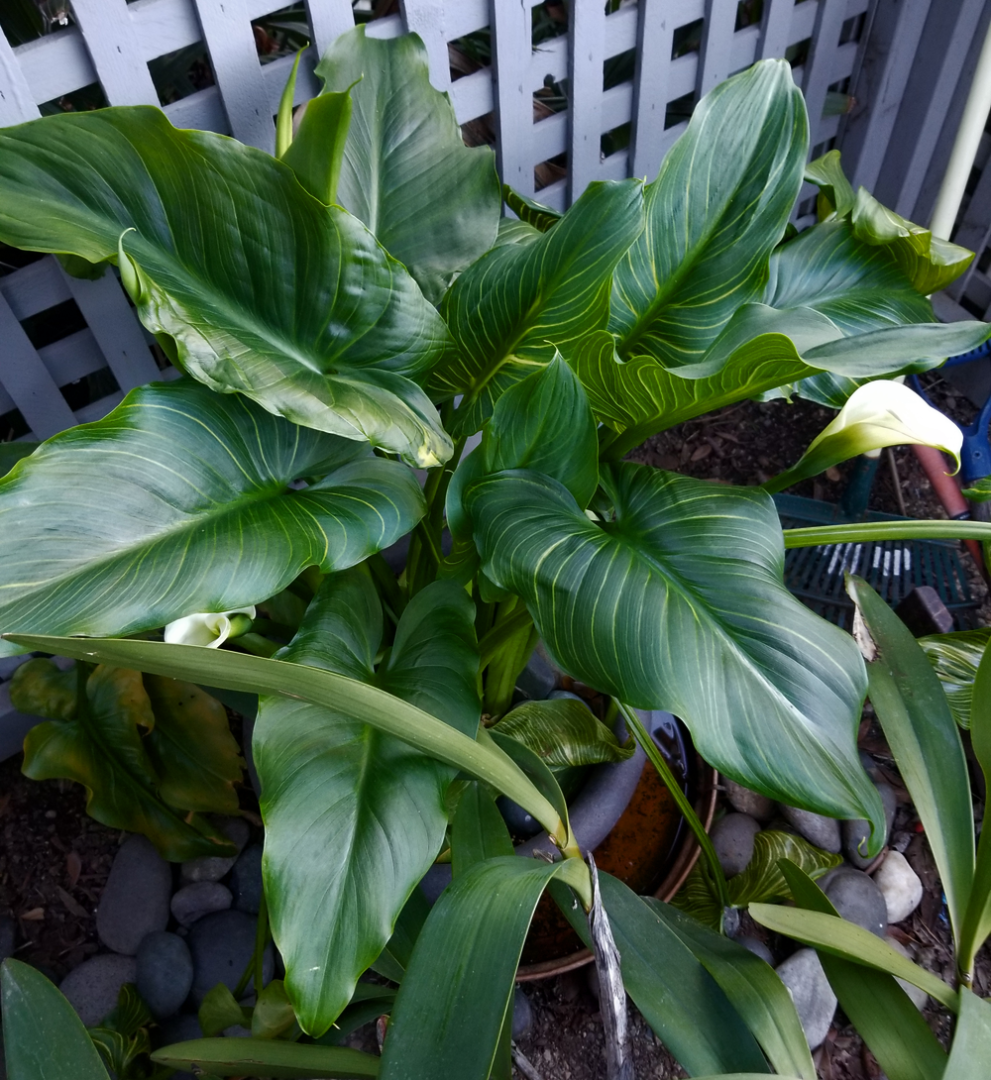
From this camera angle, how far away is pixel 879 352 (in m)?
0.68

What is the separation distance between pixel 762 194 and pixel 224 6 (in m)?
0.56

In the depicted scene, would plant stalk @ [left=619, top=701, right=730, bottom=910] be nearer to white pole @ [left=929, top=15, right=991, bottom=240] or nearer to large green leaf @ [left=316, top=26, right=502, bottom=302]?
large green leaf @ [left=316, top=26, right=502, bottom=302]

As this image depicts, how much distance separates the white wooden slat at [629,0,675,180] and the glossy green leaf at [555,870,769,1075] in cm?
109

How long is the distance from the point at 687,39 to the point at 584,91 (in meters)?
0.29

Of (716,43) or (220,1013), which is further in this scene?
(716,43)

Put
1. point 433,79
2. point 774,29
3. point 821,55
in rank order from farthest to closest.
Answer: point 821,55 < point 774,29 < point 433,79

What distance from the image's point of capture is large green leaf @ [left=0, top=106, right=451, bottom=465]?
0.63m

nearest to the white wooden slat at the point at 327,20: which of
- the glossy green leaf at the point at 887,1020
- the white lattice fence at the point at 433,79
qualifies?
the white lattice fence at the point at 433,79

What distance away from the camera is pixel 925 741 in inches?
30.6

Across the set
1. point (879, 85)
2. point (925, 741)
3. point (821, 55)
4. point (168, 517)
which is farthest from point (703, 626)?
point (879, 85)

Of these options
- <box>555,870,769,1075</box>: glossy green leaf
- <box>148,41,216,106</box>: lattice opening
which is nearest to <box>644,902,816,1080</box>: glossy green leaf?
<box>555,870,769,1075</box>: glossy green leaf

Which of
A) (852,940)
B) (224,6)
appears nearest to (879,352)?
(852,940)

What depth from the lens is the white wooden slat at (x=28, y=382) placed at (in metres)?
0.95

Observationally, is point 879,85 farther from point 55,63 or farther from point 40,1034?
point 40,1034
